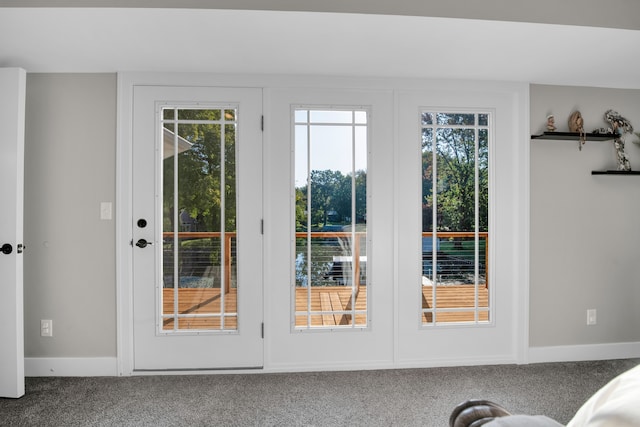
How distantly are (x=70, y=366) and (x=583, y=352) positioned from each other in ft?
12.1

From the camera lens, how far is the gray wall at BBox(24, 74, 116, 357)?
8.25ft

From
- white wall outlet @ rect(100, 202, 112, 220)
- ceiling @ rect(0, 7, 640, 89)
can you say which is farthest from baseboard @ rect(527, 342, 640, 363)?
white wall outlet @ rect(100, 202, 112, 220)

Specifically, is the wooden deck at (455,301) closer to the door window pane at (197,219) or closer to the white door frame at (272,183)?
the white door frame at (272,183)

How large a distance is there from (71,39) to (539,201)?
125 inches

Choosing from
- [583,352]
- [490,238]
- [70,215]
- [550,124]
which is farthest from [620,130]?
[70,215]

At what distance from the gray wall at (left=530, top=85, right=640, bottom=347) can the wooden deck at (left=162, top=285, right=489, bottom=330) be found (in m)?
0.53

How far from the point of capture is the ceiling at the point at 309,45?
180cm

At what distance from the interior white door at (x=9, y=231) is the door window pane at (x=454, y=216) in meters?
2.62

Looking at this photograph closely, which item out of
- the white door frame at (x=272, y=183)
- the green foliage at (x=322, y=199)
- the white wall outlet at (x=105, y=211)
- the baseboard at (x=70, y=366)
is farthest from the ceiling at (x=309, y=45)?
the baseboard at (x=70, y=366)

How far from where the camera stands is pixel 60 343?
2520 mm

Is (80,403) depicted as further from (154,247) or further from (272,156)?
(272,156)

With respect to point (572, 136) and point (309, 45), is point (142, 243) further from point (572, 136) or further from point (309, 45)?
point (572, 136)

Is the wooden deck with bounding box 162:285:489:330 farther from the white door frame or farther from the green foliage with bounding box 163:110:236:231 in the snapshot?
the green foliage with bounding box 163:110:236:231

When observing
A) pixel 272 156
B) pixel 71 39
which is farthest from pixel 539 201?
pixel 71 39
